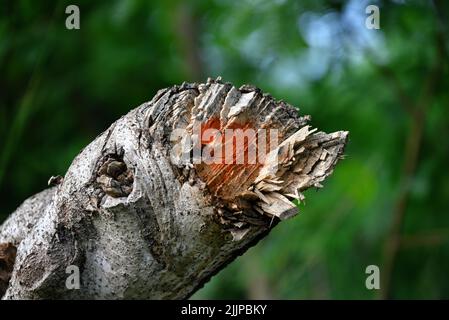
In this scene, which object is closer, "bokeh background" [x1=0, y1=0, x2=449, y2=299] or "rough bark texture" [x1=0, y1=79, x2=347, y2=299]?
"rough bark texture" [x1=0, y1=79, x2=347, y2=299]

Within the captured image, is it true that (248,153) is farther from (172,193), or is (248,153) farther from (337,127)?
(337,127)

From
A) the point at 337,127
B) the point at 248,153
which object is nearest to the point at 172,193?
the point at 248,153

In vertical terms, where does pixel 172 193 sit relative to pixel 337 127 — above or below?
below

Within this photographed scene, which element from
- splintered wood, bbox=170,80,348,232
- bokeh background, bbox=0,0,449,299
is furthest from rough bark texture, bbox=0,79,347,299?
bokeh background, bbox=0,0,449,299

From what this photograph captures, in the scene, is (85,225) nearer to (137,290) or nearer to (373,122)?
(137,290)

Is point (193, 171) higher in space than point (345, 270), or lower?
higher

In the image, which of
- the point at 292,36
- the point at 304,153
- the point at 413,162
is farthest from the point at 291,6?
the point at 304,153

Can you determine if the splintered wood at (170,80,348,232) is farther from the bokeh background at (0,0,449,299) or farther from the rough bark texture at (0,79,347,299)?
the bokeh background at (0,0,449,299)
